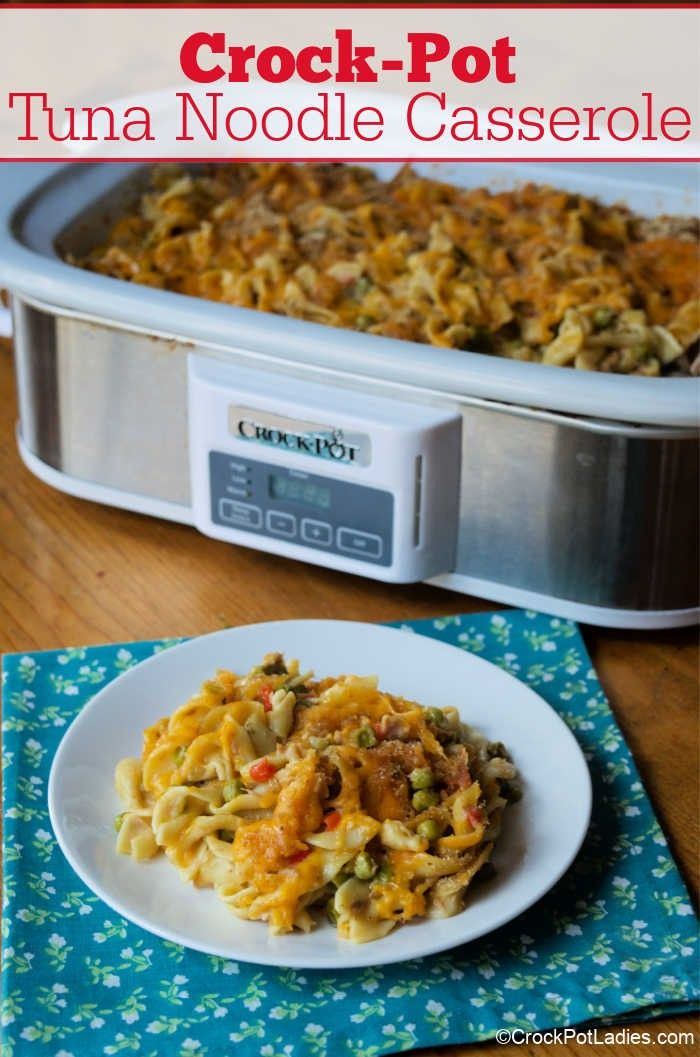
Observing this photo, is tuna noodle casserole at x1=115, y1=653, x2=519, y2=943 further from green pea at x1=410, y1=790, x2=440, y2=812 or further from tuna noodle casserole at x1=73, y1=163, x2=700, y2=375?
tuna noodle casserole at x1=73, y1=163, x2=700, y2=375

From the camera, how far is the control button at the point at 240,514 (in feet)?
4.51

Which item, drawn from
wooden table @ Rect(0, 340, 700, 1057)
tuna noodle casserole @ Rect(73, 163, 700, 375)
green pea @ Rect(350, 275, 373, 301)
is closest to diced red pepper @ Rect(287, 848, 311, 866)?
wooden table @ Rect(0, 340, 700, 1057)

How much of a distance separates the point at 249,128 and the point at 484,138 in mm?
296

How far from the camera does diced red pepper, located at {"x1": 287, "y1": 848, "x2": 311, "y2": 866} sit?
100cm

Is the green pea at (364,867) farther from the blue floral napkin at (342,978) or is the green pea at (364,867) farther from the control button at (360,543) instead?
the control button at (360,543)

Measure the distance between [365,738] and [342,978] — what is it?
171 millimetres

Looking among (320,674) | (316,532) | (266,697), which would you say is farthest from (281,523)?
(266,697)

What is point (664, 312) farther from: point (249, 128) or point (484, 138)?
point (249, 128)

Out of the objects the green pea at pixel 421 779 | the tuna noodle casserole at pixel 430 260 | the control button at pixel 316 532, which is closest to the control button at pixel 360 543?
the control button at pixel 316 532

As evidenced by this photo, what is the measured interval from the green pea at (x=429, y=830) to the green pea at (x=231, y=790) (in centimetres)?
13

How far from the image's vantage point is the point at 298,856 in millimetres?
998

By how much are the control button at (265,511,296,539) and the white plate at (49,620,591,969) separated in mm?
109

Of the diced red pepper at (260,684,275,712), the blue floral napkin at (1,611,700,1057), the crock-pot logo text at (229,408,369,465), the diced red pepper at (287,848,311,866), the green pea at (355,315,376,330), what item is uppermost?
the green pea at (355,315,376,330)

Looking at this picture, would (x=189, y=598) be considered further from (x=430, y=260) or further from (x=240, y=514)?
(x=430, y=260)
